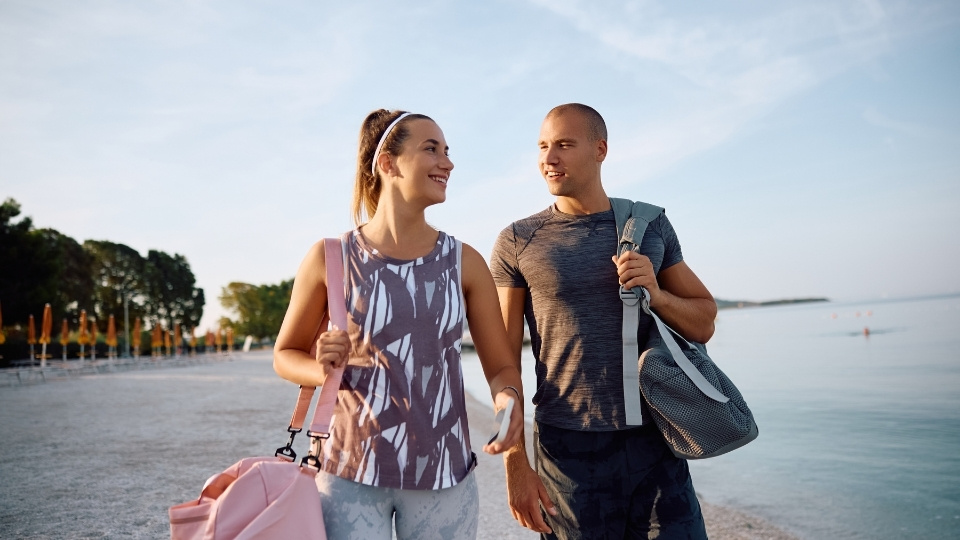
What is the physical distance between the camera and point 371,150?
2373 millimetres

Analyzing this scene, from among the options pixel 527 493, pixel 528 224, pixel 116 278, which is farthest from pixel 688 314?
pixel 116 278

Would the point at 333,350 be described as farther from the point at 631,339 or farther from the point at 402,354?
the point at 631,339

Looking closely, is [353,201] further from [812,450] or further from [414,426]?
[812,450]

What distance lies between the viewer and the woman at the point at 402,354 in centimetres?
196

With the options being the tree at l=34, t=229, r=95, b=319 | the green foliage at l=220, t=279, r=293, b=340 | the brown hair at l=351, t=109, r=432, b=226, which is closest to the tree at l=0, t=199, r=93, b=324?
the tree at l=34, t=229, r=95, b=319

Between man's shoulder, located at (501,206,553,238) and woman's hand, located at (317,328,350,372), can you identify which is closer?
woman's hand, located at (317,328,350,372)

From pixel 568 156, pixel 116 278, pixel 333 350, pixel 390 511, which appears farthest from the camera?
pixel 116 278

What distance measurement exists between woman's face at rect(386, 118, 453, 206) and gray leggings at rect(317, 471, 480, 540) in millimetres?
961

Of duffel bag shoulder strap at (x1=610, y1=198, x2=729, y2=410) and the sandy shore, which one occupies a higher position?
duffel bag shoulder strap at (x1=610, y1=198, x2=729, y2=410)

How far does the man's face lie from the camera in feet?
8.96

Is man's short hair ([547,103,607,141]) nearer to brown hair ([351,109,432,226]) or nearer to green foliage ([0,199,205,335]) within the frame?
brown hair ([351,109,432,226])

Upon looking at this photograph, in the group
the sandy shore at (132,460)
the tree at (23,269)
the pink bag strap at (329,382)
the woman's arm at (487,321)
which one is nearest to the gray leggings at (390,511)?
the pink bag strap at (329,382)

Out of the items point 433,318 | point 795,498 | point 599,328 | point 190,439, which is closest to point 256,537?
point 433,318

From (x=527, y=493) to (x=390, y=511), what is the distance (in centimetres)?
66
